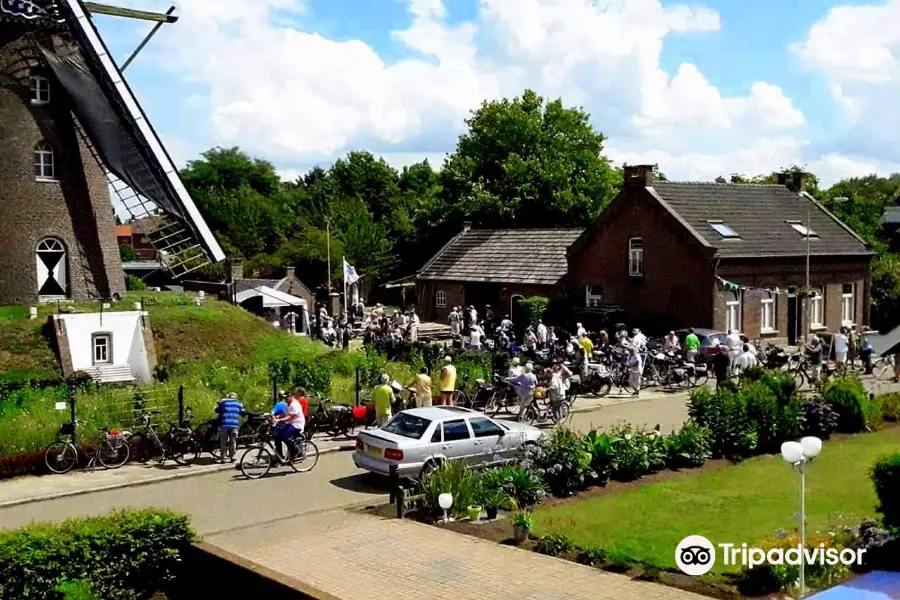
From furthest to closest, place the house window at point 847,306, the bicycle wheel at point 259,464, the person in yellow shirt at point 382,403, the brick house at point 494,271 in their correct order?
the brick house at point 494,271
the house window at point 847,306
the person in yellow shirt at point 382,403
the bicycle wheel at point 259,464

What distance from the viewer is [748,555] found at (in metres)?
13.4

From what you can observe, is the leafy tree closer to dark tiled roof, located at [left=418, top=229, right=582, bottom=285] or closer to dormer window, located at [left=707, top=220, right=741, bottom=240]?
dark tiled roof, located at [left=418, top=229, right=582, bottom=285]

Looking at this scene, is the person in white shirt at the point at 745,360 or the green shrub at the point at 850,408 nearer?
the green shrub at the point at 850,408

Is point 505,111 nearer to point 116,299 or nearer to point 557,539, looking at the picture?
point 116,299

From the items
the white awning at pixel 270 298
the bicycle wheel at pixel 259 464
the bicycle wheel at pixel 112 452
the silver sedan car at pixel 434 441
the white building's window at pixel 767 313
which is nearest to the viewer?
the silver sedan car at pixel 434 441

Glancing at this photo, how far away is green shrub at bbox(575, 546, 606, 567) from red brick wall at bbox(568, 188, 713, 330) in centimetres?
2664

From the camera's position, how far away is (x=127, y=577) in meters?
13.0

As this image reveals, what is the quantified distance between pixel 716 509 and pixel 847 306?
3200 centimetres

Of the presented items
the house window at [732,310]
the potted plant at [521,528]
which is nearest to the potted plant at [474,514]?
the potted plant at [521,528]

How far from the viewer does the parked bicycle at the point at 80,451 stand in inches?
789

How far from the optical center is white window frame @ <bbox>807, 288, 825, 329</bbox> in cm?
4291

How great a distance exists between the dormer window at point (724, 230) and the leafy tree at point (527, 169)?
22.8m

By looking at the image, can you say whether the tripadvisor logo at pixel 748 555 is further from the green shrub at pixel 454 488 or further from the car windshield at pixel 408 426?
the car windshield at pixel 408 426

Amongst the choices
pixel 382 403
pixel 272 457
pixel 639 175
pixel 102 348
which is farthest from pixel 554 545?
pixel 639 175
